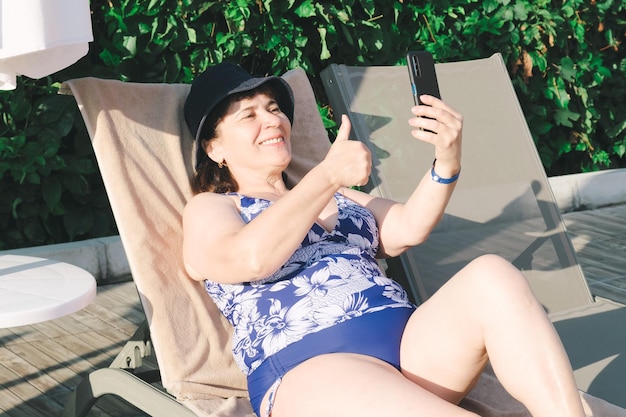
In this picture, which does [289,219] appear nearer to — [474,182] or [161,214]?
[161,214]

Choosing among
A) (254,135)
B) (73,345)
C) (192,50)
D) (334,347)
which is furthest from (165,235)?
(192,50)

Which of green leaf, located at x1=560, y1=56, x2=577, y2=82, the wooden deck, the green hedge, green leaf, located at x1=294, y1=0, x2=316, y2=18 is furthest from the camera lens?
green leaf, located at x1=560, y1=56, x2=577, y2=82

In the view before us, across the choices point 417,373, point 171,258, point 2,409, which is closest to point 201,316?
point 171,258

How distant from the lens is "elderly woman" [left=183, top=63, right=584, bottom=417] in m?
2.20

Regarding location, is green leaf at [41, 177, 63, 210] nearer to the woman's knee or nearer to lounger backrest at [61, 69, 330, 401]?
lounger backrest at [61, 69, 330, 401]

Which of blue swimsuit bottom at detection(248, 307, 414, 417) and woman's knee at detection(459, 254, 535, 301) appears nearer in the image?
woman's knee at detection(459, 254, 535, 301)

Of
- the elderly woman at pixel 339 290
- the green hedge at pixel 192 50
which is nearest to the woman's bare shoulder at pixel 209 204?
the elderly woman at pixel 339 290

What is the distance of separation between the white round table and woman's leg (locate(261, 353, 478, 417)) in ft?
1.83

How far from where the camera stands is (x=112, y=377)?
268cm

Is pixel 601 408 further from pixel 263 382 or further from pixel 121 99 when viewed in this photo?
pixel 121 99

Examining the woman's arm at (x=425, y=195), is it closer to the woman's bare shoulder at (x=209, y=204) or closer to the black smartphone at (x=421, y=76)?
the black smartphone at (x=421, y=76)

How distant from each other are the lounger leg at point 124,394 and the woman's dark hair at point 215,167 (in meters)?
0.66

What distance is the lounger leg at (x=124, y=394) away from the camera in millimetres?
2510

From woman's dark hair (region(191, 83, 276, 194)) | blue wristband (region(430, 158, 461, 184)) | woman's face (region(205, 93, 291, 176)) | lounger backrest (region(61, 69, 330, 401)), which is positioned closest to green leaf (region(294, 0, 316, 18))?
lounger backrest (region(61, 69, 330, 401))
